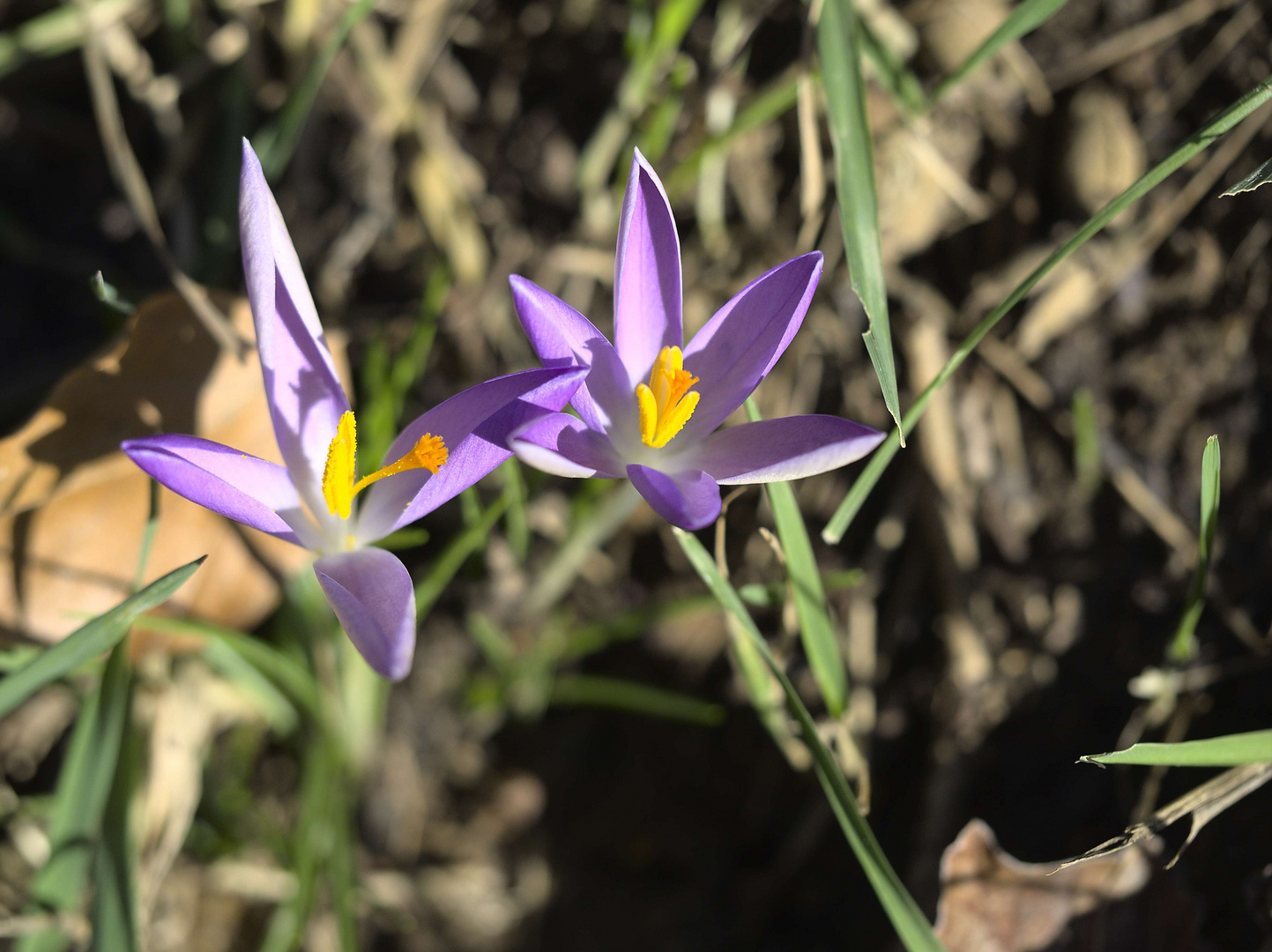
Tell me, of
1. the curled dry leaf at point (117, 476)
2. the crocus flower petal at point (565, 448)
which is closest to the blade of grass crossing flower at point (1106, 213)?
the crocus flower petal at point (565, 448)

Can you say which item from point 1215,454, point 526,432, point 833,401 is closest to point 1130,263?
point 833,401

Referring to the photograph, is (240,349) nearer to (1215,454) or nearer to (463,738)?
(463,738)

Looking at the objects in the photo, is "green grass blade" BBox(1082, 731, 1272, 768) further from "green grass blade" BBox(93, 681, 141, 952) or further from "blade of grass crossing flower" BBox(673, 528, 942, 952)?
"green grass blade" BBox(93, 681, 141, 952)

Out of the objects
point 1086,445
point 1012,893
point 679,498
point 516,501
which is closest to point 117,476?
point 516,501

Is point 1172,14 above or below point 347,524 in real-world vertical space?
above

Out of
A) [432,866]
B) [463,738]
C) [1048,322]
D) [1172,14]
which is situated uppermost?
[1172,14]

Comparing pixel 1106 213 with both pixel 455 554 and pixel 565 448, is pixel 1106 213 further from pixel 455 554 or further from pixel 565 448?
pixel 455 554

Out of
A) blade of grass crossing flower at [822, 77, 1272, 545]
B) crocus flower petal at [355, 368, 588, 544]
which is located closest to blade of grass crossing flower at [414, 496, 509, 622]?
crocus flower petal at [355, 368, 588, 544]

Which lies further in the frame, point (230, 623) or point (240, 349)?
point (230, 623)
